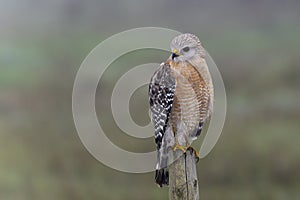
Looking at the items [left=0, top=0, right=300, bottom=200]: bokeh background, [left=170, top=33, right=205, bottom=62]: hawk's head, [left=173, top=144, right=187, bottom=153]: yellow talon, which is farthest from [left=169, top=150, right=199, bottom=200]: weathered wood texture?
[left=0, top=0, right=300, bottom=200]: bokeh background

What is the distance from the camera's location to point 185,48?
303cm

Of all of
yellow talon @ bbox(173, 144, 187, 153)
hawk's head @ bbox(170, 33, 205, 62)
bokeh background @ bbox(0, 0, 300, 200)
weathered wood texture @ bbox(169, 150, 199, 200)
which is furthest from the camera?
bokeh background @ bbox(0, 0, 300, 200)

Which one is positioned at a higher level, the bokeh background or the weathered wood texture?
the bokeh background

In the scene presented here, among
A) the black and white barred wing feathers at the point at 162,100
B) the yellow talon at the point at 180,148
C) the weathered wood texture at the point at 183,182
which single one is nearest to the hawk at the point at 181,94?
the black and white barred wing feathers at the point at 162,100

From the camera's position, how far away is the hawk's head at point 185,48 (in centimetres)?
300

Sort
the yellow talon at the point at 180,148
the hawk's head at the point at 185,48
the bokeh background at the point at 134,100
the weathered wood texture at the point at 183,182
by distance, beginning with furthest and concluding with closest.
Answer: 1. the bokeh background at the point at 134,100
2. the hawk's head at the point at 185,48
3. the yellow talon at the point at 180,148
4. the weathered wood texture at the point at 183,182

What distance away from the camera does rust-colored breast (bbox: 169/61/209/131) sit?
10.0 ft

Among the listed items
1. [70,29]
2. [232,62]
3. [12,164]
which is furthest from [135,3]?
[12,164]

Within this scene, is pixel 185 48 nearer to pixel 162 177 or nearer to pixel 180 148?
pixel 180 148

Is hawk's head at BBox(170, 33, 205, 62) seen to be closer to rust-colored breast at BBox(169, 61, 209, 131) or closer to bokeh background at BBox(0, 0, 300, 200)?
rust-colored breast at BBox(169, 61, 209, 131)

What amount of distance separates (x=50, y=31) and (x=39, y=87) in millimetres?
543

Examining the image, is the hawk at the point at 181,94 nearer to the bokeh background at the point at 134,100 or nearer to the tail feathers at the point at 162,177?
the tail feathers at the point at 162,177

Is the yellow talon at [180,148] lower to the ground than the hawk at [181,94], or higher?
lower

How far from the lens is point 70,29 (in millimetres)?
5188
